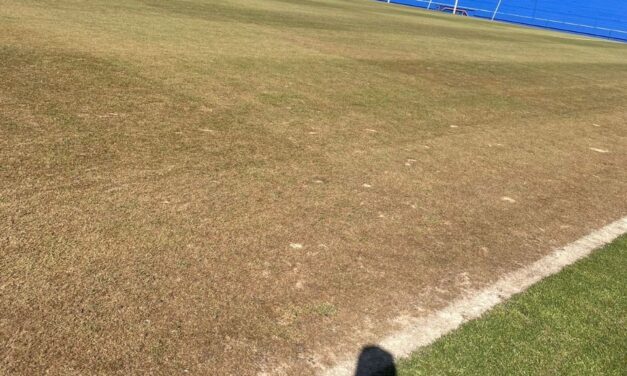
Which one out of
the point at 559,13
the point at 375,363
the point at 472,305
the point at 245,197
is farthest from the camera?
the point at 559,13

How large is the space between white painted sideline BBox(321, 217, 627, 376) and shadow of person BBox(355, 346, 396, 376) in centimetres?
3

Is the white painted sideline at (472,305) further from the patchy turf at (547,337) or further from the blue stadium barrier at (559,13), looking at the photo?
the blue stadium barrier at (559,13)

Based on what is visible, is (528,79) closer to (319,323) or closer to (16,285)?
(319,323)

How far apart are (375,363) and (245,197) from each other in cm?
210

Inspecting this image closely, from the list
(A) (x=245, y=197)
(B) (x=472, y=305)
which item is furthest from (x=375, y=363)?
(A) (x=245, y=197)

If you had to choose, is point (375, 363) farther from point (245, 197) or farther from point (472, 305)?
point (245, 197)

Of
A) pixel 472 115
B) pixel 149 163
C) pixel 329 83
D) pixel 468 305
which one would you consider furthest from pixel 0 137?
pixel 472 115

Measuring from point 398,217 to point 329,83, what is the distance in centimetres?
513

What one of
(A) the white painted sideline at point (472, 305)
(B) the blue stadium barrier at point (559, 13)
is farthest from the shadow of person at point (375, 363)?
(B) the blue stadium barrier at point (559, 13)

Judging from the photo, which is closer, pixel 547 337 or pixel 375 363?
pixel 375 363

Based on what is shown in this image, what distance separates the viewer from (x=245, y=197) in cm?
454

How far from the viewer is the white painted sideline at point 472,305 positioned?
9.89 feet

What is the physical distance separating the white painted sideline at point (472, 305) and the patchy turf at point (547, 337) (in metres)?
0.07

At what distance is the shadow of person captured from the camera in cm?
279
